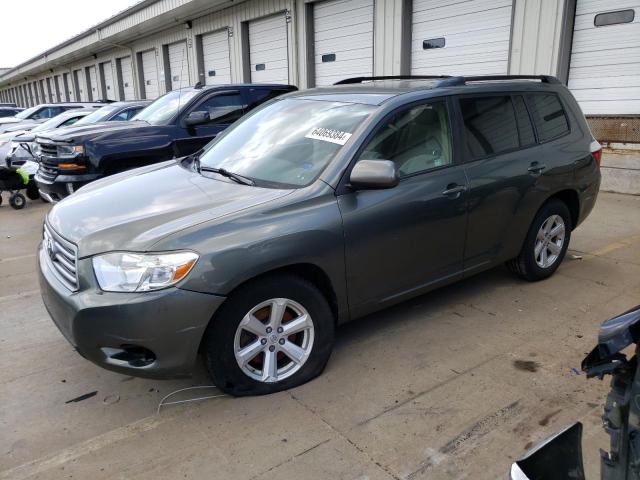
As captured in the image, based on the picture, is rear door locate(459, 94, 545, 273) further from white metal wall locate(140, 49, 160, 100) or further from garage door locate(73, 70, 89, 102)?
garage door locate(73, 70, 89, 102)

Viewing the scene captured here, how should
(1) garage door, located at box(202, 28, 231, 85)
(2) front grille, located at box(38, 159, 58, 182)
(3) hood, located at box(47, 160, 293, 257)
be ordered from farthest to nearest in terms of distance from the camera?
1. (1) garage door, located at box(202, 28, 231, 85)
2. (2) front grille, located at box(38, 159, 58, 182)
3. (3) hood, located at box(47, 160, 293, 257)

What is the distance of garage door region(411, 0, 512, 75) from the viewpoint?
31.7ft

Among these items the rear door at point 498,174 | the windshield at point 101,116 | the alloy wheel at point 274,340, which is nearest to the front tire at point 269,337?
the alloy wheel at point 274,340

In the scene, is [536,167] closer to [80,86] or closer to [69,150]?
[69,150]

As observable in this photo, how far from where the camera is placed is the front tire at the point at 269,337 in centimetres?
279

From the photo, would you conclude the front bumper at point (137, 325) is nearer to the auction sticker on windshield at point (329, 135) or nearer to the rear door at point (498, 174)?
the auction sticker on windshield at point (329, 135)

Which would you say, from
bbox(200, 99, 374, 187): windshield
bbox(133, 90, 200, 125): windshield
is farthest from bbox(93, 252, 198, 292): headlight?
bbox(133, 90, 200, 125): windshield

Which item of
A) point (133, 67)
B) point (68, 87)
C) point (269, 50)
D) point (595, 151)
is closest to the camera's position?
point (595, 151)

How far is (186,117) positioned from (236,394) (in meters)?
5.31

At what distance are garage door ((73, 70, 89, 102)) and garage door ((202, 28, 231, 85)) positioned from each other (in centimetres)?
1712

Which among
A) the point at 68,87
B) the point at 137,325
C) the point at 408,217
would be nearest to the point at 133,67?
the point at 68,87

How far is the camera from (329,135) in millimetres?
3439

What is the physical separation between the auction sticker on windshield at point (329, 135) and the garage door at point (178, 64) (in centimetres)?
1695

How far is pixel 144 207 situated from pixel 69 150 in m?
4.37
